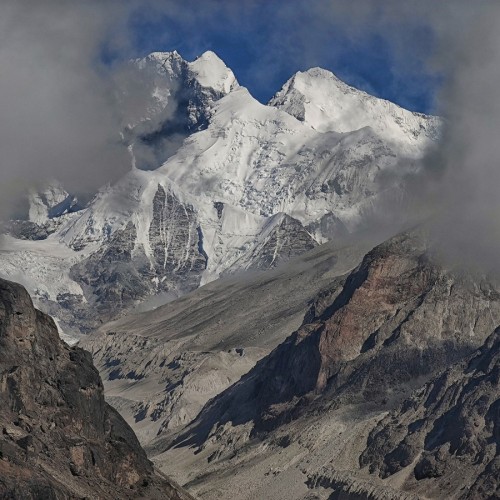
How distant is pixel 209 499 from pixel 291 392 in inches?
Result: 1456

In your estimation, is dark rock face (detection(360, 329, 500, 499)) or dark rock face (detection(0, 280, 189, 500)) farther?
dark rock face (detection(360, 329, 500, 499))

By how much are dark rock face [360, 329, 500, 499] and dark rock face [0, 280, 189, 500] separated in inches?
1570

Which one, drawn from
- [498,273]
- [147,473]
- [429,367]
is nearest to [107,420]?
[147,473]

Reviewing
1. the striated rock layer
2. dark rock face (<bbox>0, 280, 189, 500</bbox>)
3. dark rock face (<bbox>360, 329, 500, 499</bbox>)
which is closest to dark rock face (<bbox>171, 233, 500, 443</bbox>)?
the striated rock layer

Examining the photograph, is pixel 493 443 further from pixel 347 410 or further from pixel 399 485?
pixel 347 410

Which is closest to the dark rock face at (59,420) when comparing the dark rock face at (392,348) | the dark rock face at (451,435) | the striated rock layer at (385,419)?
the dark rock face at (451,435)

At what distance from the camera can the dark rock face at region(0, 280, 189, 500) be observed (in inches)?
3652

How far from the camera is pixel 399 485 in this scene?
15250 cm

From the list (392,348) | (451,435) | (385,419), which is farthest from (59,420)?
(392,348)

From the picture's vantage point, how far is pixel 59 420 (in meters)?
100

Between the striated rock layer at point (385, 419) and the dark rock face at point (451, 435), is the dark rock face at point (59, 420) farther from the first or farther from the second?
the striated rock layer at point (385, 419)

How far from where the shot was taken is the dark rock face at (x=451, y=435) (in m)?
147

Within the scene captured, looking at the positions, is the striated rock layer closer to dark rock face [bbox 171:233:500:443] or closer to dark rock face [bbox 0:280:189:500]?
dark rock face [bbox 171:233:500:443]

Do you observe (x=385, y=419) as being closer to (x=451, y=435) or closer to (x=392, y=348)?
(x=451, y=435)
